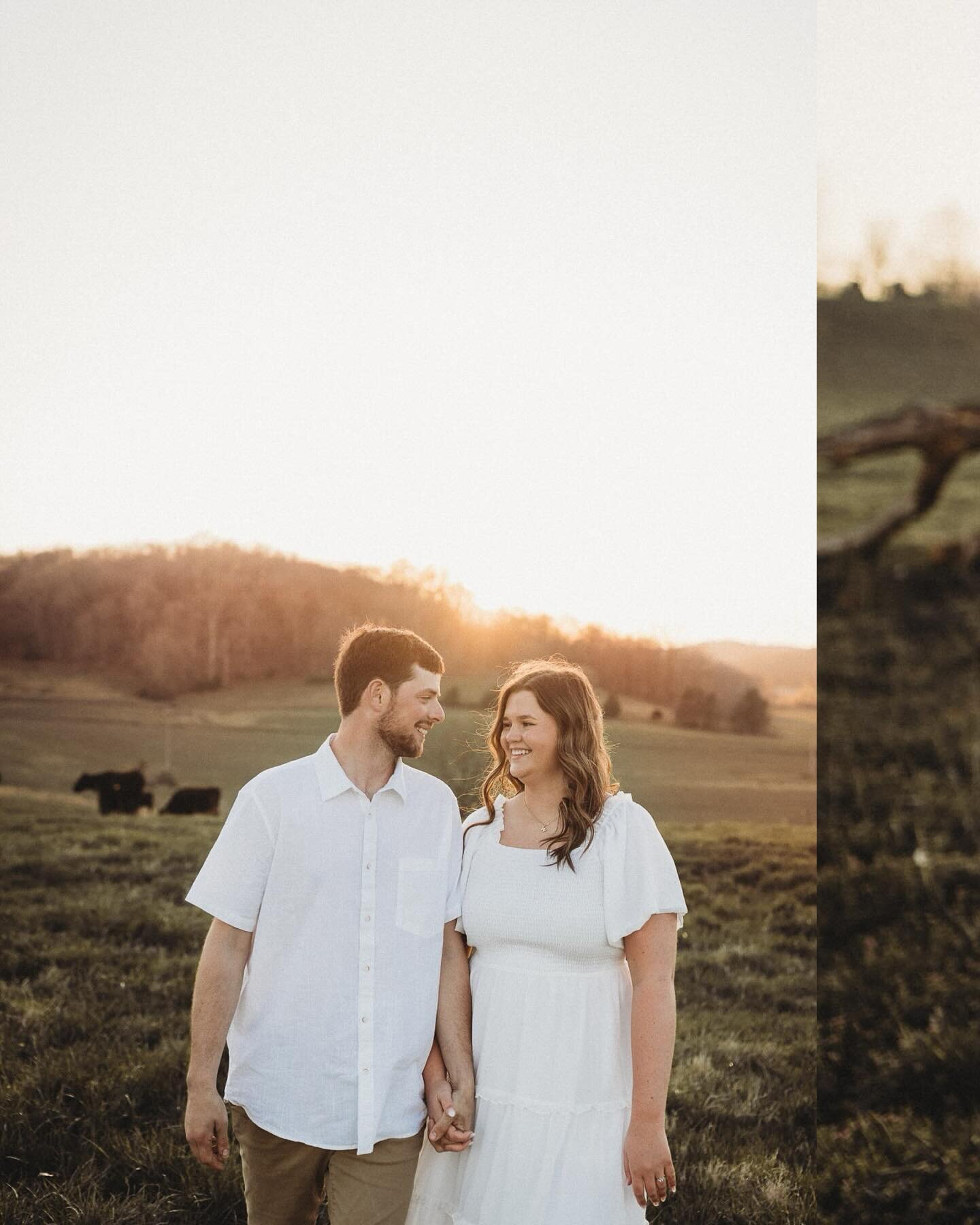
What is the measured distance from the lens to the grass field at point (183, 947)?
10.0 ft

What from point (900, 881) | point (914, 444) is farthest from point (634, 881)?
point (900, 881)

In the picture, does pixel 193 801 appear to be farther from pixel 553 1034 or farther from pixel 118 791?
pixel 553 1034

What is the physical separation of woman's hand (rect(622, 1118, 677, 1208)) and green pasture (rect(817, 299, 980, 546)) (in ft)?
13.4

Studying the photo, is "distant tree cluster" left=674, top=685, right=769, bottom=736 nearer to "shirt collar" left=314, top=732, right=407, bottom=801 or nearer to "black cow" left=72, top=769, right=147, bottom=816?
"black cow" left=72, top=769, right=147, bottom=816

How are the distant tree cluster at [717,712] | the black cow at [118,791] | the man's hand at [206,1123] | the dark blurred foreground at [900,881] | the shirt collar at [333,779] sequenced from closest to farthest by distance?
1. the man's hand at [206,1123]
2. the shirt collar at [333,779]
3. the dark blurred foreground at [900,881]
4. the black cow at [118,791]
5. the distant tree cluster at [717,712]

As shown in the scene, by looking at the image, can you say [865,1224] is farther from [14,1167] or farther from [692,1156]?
[14,1167]

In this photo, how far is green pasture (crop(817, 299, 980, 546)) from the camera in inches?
210

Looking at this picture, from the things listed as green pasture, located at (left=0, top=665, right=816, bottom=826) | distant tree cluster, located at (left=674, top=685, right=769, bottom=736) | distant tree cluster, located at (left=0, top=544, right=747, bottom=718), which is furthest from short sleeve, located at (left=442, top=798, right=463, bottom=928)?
distant tree cluster, located at (left=674, top=685, right=769, bottom=736)

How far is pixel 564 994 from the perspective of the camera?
1711mm

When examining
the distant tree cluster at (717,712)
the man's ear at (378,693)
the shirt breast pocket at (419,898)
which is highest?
the man's ear at (378,693)

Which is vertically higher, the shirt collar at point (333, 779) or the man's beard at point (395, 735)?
the man's beard at point (395, 735)

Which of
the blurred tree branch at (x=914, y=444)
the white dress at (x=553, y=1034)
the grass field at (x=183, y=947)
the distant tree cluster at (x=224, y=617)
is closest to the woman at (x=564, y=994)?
the white dress at (x=553, y=1034)

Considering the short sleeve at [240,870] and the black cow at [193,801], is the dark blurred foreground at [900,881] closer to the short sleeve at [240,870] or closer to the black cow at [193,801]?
the black cow at [193,801]

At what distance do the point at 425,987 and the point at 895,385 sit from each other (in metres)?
4.54
